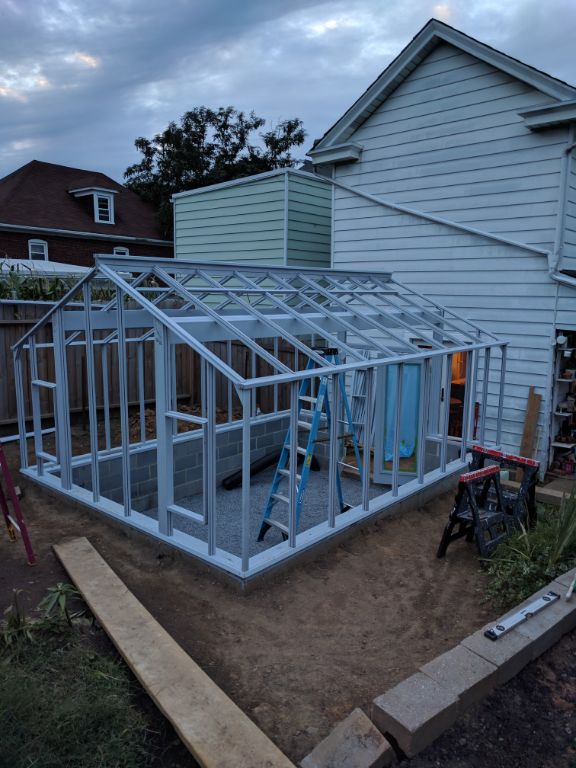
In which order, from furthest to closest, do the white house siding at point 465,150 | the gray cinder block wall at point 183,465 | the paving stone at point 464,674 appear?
the white house siding at point 465,150
the gray cinder block wall at point 183,465
the paving stone at point 464,674

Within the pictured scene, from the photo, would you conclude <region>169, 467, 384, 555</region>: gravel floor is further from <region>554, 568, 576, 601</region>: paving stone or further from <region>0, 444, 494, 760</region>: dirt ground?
<region>554, 568, 576, 601</region>: paving stone

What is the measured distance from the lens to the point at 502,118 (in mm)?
7723

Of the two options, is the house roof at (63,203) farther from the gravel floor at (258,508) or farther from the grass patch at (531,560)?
the grass patch at (531,560)

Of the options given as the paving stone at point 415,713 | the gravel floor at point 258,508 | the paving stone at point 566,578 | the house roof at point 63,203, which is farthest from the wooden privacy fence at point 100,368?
the house roof at point 63,203

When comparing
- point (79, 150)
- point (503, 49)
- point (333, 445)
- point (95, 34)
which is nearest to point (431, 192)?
point (503, 49)

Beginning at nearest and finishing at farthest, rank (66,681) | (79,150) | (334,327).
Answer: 1. (66,681)
2. (334,327)
3. (79,150)

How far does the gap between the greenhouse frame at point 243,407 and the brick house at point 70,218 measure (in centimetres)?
1320

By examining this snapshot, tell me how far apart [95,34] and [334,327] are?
713 centimetres

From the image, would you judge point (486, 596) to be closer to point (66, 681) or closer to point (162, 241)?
point (66, 681)

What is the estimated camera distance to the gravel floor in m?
5.90

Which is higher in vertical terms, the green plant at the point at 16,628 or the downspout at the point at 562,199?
the downspout at the point at 562,199

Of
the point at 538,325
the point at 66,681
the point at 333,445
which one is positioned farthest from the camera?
the point at 538,325

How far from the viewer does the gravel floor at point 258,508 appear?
19.4 feet

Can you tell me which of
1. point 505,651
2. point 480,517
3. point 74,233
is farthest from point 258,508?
point 74,233
